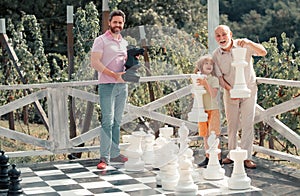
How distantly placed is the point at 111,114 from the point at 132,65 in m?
0.51

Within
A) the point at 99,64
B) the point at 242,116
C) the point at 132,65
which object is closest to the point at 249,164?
the point at 242,116

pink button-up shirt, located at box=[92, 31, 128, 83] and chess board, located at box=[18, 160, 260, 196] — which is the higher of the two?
pink button-up shirt, located at box=[92, 31, 128, 83]

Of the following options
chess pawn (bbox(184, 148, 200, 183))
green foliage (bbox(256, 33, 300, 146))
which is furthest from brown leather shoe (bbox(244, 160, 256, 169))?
green foliage (bbox(256, 33, 300, 146))

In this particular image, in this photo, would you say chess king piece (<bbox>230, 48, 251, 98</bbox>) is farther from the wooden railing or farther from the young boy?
the wooden railing

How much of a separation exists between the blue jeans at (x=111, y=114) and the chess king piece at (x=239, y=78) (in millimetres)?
1092

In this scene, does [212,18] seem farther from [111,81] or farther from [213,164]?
[213,164]

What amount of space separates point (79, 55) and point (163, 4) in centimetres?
782

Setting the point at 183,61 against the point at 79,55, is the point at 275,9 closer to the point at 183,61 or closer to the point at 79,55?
the point at 79,55

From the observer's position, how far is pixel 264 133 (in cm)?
760

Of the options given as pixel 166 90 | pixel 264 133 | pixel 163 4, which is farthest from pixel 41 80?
pixel 163 4

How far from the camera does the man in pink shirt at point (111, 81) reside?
248 inches

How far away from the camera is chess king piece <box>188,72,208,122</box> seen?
596cm

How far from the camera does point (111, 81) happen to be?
251 inches

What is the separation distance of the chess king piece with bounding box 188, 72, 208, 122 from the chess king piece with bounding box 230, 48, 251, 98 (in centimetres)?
25
